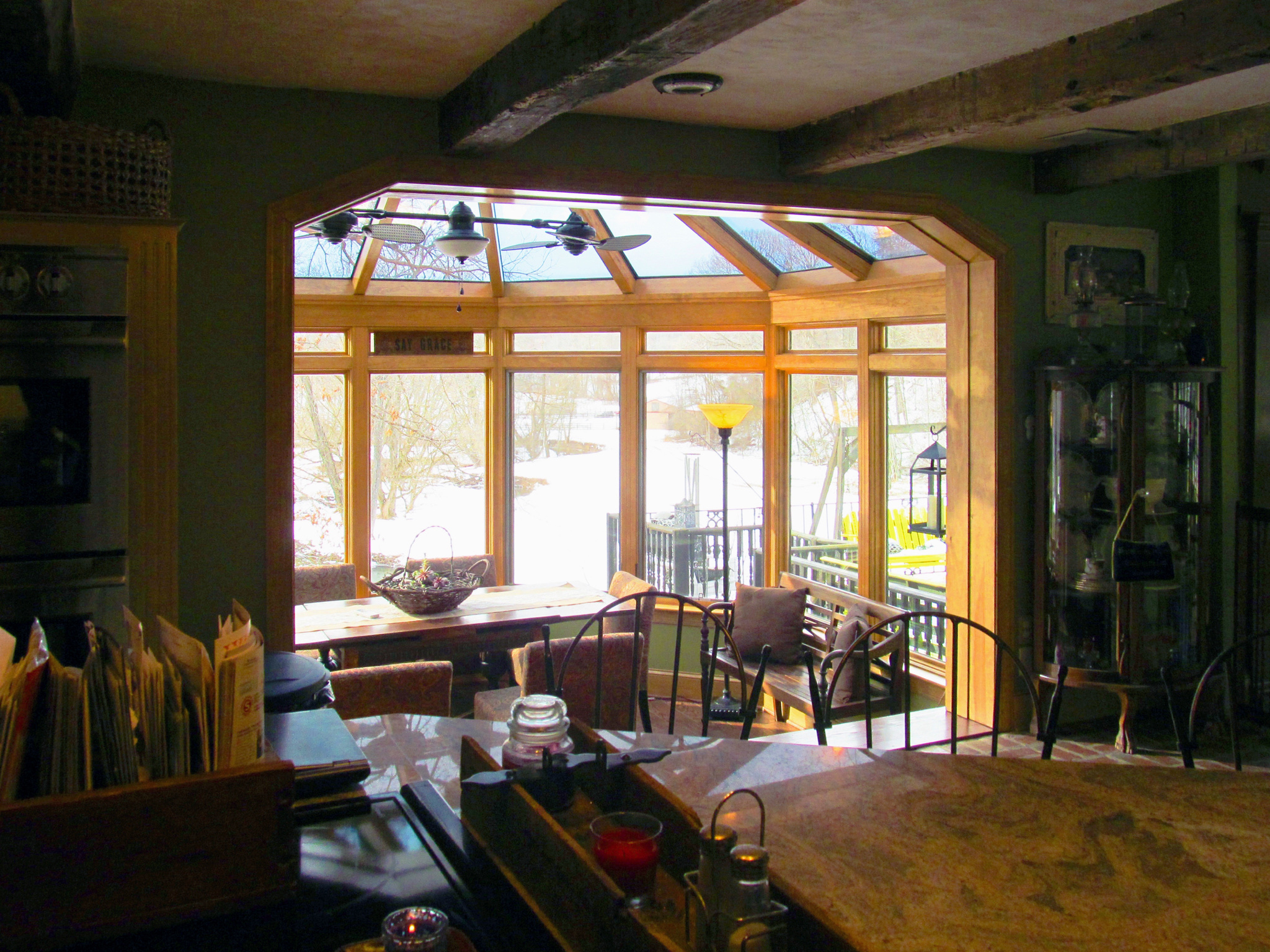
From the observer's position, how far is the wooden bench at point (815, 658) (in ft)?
17.0

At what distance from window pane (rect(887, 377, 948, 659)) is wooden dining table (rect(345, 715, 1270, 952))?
3337 mm

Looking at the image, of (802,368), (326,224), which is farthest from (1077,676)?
(326,224)

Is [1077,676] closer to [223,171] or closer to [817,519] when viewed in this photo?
[817,519]

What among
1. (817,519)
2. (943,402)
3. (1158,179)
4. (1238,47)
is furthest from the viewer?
(817,519)

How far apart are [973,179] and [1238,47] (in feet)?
6.50

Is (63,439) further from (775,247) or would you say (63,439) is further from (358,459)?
(775,247)

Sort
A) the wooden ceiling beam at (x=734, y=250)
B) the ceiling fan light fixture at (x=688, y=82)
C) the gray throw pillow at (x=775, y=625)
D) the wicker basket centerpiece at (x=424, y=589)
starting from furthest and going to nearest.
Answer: the wooden ceiling beam at (x=734, y=250) → the gray throw pillow at (x=775, y=625) → the wicker basket centerpiece at (x=424, y=589) → the ceiling fan light fixture at (x=688, y=82)

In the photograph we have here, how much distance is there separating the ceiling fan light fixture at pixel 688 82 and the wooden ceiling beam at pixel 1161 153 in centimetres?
197

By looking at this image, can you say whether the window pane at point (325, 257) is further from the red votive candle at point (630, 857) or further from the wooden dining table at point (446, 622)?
the red votive candle at point (630, 857)

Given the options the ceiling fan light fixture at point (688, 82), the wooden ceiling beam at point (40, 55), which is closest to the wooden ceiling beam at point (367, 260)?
the ceiling fan light fixture at point (688, 82)

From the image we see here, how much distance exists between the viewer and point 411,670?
12.6ft

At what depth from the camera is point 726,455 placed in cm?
602

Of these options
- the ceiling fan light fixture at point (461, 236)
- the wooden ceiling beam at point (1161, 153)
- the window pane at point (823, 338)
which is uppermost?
the wooden ceiling beam at point (1161, 153)

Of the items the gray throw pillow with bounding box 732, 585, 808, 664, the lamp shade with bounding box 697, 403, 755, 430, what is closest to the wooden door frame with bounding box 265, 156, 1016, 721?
the gray throw pillow with bounding box 732, 585, 808, 664
